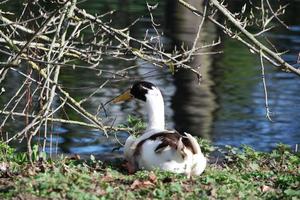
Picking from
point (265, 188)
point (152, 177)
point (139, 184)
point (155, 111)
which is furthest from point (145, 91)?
point (139, 184)

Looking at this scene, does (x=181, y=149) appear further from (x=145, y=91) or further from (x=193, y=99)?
(x=193, y=99)

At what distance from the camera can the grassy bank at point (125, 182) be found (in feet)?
25.1

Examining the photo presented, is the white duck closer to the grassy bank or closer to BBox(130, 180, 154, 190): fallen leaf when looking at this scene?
the grassy bank

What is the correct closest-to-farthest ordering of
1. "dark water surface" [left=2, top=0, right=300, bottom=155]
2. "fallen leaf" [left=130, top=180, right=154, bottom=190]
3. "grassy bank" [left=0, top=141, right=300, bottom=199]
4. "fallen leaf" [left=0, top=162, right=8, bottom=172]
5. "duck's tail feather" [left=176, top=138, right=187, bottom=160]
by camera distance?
1. "grassy bank" [left=0, top=141, right=300, bottom=199]
2. "fallen leaf" [left=130, top=180, right=154, bottom=190]
3. "fallen leaf" [left=0, top=162, right=8, bottom=172]
4. "duck's tail feather" [left=176, top=138, right=187, bottom=160]
5. "dark water surface" [left=2, top=0, right=300, bottom=155]

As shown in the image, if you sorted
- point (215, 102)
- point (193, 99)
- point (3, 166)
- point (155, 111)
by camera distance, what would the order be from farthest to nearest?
point (193, 99)
point (215, 102)
point (155, 111)
point (3, 166)

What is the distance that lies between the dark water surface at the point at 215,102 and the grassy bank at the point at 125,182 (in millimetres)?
2922

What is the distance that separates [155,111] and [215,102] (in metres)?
7.48

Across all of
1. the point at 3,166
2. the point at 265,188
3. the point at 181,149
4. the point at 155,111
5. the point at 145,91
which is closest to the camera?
the point at 265,188

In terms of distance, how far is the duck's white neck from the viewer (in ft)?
32.6

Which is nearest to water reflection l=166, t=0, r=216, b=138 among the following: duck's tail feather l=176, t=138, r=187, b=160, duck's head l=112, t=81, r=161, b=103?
duck's head l=112, t=81, r=161, b=103

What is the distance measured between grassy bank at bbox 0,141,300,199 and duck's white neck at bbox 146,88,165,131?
55 cm

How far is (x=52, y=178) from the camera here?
25.6 ft

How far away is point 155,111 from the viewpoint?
10.0 meters

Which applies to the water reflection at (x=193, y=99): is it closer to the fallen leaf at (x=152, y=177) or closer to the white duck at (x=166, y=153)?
the white duck at (x=166, y=153)
